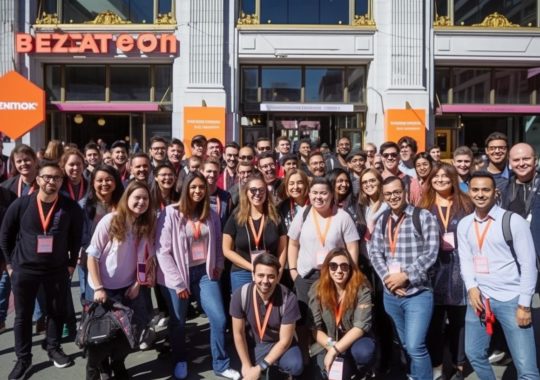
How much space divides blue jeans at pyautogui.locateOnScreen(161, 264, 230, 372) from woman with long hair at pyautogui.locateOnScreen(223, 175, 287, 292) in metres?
0.29

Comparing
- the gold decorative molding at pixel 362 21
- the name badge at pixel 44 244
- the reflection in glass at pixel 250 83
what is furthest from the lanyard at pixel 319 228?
the gold decorative molding at pixel 362 21

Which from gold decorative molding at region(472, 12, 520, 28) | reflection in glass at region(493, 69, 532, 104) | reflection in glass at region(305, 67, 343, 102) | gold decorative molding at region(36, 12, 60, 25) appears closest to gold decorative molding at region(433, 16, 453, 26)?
gold decorative molding at region(472, 12, 520, 28)

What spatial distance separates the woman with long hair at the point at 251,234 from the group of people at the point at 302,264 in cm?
1

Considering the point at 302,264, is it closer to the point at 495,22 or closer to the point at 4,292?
the point at 4,292

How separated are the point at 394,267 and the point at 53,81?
17.2 m

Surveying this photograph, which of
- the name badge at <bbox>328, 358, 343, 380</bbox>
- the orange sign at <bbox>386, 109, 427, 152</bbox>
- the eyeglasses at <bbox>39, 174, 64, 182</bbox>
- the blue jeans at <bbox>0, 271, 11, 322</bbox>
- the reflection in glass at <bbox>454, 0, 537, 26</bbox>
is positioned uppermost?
the reflection in glass at <bbox>454, 0, 537, 26</bbox>

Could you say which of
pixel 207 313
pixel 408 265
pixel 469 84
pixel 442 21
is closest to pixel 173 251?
pixel 207 313

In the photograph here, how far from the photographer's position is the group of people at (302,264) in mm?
3887

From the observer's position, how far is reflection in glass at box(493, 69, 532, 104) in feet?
60.6

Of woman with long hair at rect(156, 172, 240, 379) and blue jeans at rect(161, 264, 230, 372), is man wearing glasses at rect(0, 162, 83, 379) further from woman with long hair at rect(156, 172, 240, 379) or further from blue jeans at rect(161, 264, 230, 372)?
blue jeans at rect(161, 264, 230, 372)

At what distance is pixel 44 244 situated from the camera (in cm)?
458

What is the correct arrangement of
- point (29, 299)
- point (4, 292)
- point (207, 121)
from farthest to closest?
1. point (207, 121)
2. point (4, 292)
3. point (29, 299)

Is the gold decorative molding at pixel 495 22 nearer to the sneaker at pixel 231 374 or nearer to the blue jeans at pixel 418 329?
the blue jeans at pixel 418 329

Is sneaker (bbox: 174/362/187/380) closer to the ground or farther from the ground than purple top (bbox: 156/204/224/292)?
closer to the ground
